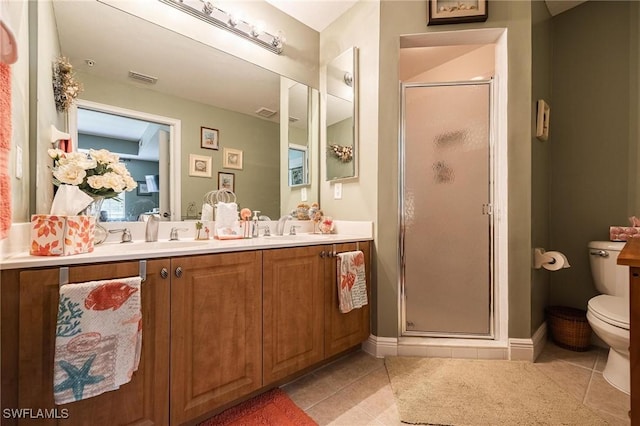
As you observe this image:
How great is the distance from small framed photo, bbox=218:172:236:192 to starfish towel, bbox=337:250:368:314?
88 centimetres

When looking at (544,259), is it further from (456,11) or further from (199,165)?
(199,165)

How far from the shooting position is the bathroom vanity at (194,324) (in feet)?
2.79

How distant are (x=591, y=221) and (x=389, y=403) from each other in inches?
82.8

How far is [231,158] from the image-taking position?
193 centimetres

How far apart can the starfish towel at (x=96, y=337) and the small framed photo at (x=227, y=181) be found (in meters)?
0.99

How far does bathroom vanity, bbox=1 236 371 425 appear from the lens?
85cm

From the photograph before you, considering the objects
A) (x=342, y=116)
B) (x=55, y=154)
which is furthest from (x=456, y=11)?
(x=55, y=154)

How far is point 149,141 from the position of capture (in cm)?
162

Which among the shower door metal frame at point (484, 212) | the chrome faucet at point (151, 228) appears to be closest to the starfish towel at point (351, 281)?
the shower door metal frame at point (484, 212)

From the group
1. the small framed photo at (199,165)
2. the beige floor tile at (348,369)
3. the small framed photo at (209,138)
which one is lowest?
the beige floor tile at (348,369)

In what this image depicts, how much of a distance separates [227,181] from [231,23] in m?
1.08

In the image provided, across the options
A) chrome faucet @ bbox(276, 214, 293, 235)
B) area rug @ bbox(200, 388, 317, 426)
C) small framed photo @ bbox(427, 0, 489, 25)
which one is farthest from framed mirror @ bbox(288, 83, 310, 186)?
area rug @ bbox(200, 388, 317, 426)

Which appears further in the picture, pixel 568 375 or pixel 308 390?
pixel 568 375

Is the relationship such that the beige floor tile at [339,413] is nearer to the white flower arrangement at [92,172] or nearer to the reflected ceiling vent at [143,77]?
the white flower arrangement at [92,172]
